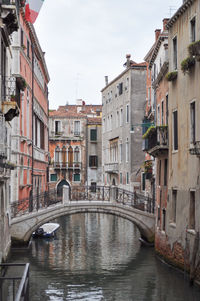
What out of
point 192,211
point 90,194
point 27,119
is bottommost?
point 192,211

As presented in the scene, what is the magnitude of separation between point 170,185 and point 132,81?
19044mm

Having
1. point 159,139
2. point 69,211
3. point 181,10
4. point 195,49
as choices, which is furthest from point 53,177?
point 195,49

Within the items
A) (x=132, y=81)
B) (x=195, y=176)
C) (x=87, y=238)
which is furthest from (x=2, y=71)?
(x=132, y=81)

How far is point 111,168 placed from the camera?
1550 inches

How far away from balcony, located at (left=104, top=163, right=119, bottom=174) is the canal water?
40.0 feet

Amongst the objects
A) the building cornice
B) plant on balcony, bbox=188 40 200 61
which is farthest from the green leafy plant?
the building cornice

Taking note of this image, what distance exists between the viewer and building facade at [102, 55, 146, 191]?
1372 inches

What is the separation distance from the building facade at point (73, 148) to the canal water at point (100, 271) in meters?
20.9

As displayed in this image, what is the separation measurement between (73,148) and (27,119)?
2306 centimetres

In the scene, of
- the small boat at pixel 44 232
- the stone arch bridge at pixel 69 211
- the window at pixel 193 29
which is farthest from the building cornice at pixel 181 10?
the small boat at pixel 44 232

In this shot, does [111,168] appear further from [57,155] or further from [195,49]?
[195,49]

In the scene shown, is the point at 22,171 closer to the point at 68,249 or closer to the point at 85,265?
the point at 68,249

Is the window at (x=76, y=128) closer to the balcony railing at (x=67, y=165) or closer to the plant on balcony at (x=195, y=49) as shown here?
the balcony railing at (x=67, y=165)

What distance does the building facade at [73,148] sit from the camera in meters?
46.6
